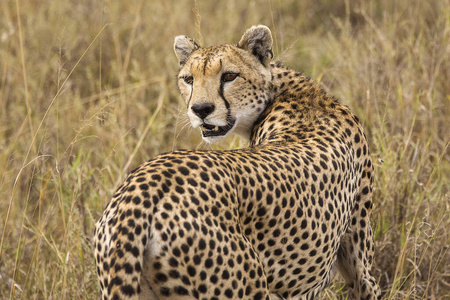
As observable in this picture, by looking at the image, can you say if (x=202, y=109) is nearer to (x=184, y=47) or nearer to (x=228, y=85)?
(x=228, y=85)

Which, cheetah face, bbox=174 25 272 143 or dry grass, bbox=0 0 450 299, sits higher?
cheetah face, bbox=174 25 272 143

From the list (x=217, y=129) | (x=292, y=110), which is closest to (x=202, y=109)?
(x=217, y=129)

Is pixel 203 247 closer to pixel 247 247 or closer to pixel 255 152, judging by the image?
pixel 247 247

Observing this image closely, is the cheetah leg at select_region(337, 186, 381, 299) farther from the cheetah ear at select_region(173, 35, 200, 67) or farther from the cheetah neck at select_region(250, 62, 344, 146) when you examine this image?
the cheetah ear at select_region(173, 35, 200, 67)

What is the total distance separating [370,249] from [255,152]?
2.68 feet

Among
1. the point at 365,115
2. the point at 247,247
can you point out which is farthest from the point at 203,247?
the point at 365,115

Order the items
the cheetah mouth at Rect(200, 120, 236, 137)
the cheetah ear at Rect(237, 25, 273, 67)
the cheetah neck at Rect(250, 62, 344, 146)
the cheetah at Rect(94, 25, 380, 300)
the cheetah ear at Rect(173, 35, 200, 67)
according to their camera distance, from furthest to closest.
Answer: the cheetah ear at Rect(173, 35, 200, 67), the cheetah ear at Rect(237, 25, 273, 67), the cheetah mouth at Rect(200, 120, 236, 137), the cheetah neck at Rect(250, 62, 344, 146), the cheetah at Rect(94, 25, 380, 300)

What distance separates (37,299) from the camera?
320 centimetres

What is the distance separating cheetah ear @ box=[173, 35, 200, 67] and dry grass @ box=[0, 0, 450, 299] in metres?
0.13

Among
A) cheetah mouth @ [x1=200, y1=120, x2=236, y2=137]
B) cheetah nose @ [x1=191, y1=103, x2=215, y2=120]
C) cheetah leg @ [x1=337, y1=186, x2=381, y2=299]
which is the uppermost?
cheetah nose @ [x1=191, y1=103, x2=215, y2=120]

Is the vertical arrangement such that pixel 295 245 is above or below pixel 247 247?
below

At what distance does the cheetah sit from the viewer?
1931 mm

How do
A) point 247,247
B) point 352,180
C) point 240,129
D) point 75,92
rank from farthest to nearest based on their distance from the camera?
point 75,92
point 240,129
point 352,180
point 247,247

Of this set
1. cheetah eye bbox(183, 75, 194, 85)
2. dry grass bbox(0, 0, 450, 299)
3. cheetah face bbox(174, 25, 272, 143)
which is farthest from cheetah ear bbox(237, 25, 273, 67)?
cheetah eye bbox(183, 75, 194, 85)
